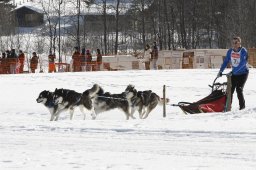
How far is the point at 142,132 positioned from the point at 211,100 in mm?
2878

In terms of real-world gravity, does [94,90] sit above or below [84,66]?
below

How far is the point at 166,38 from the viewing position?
4781cm

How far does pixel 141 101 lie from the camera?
11.0m

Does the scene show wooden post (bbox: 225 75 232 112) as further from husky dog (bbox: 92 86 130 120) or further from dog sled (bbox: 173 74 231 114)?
husky dog (bbox: 92 86 130 120)

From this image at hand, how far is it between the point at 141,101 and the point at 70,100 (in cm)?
150

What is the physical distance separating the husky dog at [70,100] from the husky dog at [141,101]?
742 mm

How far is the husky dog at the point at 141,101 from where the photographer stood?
10836mm

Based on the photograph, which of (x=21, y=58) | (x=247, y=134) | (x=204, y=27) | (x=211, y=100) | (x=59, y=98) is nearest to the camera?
(x=247, y=134)

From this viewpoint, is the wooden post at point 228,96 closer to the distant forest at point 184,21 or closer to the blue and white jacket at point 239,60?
the blue and white jacket at point 239,60

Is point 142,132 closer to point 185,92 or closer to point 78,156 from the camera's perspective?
point 78,156

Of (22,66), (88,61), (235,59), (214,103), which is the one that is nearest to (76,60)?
(88,61)

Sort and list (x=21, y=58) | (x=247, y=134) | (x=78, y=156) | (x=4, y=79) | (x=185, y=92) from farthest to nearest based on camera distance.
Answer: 1. (x=21, y=58)
2. (x=4, y=79)
3. (x=185, y=92)
4. (x=247, y=134)
5. (x=78, y=156)

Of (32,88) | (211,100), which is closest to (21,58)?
(32,88)

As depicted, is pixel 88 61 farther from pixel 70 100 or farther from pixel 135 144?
pixel 135 144
